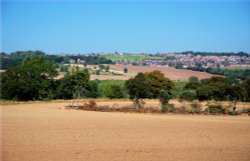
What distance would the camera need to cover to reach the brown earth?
19.0 m

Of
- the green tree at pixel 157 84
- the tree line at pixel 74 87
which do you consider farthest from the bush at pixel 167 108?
the green tree at pixel 157 84

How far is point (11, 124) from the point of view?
99.0ft

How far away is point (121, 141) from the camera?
76.3 feet

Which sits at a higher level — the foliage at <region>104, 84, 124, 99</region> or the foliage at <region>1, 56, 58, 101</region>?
the foliage at <region>1, 56, 58, 101</region>

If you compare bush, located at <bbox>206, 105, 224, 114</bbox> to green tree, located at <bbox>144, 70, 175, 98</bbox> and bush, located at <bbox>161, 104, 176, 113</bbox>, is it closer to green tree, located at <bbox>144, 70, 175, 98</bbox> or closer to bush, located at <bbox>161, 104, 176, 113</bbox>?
bush, located at <bbox>161, 104, 176, 113</bbox>

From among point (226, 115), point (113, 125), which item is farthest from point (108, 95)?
point (113, 125)

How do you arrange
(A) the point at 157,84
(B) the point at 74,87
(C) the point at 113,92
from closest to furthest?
(B) the point at 74,87 < (C) the point at 113,92 < (A) the point at 157,84

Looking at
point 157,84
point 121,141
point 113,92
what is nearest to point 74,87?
point 113,92

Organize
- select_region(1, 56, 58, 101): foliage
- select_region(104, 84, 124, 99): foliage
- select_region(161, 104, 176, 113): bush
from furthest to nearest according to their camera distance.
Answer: select_region(104, 84, 124, 99): foliage → select_region(1, 56, 58, 101): foliage → select_region(161, 104, 176, 113): bush

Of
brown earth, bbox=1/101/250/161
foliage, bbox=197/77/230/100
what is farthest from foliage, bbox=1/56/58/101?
Answer: brown earth, bbox=1/101/250/161

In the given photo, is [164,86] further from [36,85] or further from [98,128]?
[98,128]

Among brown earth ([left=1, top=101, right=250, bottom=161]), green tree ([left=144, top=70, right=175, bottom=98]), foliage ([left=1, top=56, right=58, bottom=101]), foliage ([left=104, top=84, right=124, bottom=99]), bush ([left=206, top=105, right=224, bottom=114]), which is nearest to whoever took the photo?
brown earth ([left=1, top=101, right=250, bottom=161])

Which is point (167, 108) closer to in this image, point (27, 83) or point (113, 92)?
point (113, 92)

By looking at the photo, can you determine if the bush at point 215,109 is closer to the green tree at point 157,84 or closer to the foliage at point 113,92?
the green tree at point 157,84
